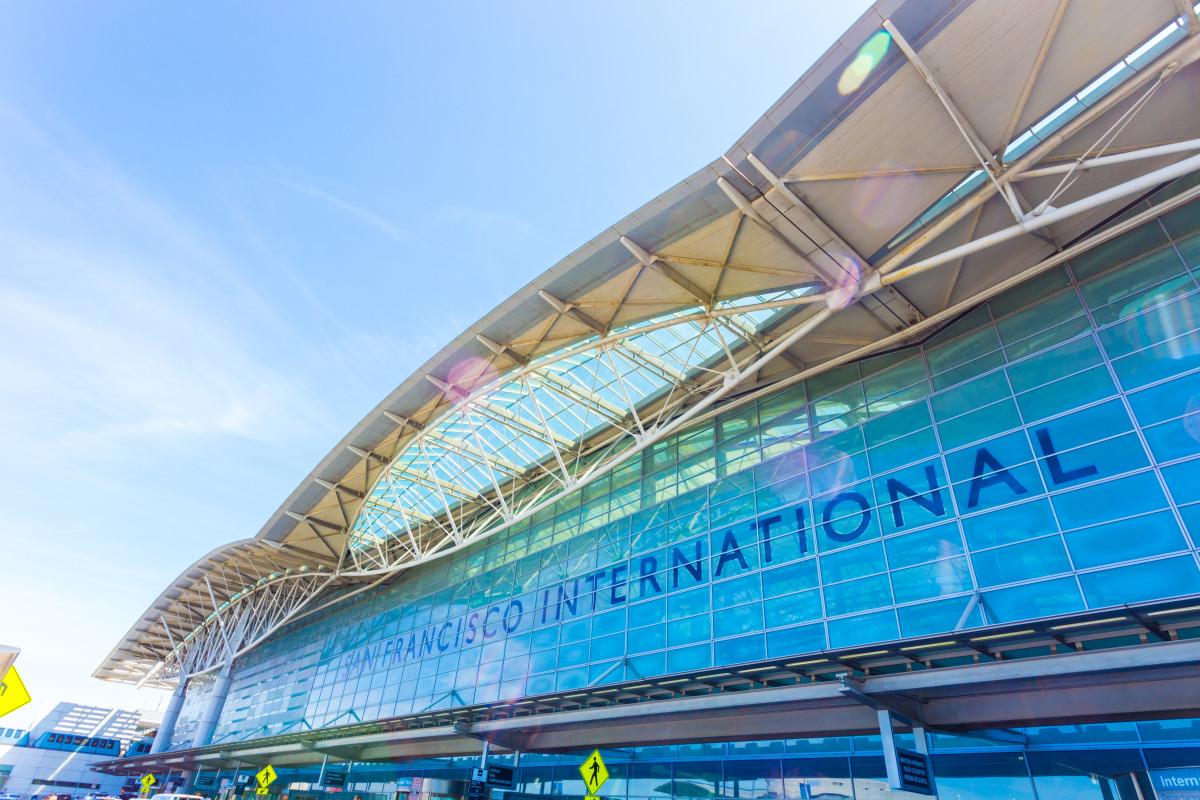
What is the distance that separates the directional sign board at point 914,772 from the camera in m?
11.8

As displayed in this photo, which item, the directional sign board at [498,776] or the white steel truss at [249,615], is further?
the white steel truss at [249,615]

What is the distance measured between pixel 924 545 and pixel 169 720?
5817cm

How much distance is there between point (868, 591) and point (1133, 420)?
649cm

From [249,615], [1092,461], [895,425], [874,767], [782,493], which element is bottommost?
[874,767]

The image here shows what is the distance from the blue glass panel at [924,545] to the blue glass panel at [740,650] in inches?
160

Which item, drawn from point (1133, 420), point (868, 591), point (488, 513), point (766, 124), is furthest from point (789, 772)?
point (488, 513)

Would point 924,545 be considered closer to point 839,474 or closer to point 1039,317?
point 839,474

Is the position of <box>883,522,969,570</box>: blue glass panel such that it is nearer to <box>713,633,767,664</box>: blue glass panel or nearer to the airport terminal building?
the airport terminal building

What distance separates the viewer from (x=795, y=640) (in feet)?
55.3

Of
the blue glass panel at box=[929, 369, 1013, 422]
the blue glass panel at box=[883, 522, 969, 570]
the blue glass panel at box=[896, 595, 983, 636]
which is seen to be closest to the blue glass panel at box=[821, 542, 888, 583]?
the blue glass panel at box=[883, 522, 969, 570]

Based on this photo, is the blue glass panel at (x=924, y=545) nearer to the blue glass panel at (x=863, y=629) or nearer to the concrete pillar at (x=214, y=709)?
the blue glass panel at (x=863, y=629)

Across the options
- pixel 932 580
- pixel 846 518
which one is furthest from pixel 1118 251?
pixel 846 518

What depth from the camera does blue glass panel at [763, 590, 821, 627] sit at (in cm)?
1688

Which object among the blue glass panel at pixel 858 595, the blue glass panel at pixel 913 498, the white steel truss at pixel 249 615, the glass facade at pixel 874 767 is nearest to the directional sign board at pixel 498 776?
the glass facade at pixel 874 767
